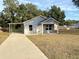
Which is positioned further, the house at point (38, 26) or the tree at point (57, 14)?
the tree at point (57, 14)

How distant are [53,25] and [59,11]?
34833 mm

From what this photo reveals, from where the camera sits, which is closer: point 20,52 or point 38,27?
point 20,52

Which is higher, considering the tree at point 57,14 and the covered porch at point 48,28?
the tree at point 57,14

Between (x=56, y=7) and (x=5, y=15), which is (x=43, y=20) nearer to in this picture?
(x=5, y=15)

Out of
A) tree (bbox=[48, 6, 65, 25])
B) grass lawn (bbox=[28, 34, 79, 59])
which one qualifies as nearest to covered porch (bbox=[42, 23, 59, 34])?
grass lawn (bbox=[28, 34, 79, 59])

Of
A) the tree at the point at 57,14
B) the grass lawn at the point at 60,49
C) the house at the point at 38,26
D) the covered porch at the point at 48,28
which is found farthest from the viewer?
the tree at the point at 57,14

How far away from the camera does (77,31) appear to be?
159 ft

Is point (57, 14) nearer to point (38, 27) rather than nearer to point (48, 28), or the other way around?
point (48, 28)

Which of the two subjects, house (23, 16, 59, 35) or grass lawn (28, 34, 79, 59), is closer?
grass lawn (28, 34, 79, 59)

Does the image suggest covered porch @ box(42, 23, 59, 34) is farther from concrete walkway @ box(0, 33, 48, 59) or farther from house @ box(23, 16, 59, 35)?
concrete walkway @ box(0, 33, 48, 59)

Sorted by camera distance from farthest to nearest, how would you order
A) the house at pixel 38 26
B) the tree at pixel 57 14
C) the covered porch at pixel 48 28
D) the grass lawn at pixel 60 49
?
the tree at pixel 57 14 < the house at pixel 38 26 < the covered porch at pixel 48 28 < the grass lawn at pixel 60 49

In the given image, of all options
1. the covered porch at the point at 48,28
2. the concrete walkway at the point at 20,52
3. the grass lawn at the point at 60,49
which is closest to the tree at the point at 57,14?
the covered porch at the point at 48,28

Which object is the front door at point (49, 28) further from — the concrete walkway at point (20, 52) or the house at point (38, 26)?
the concrete walkway at point (20, 52)

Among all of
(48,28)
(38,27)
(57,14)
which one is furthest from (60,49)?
(57,14)
